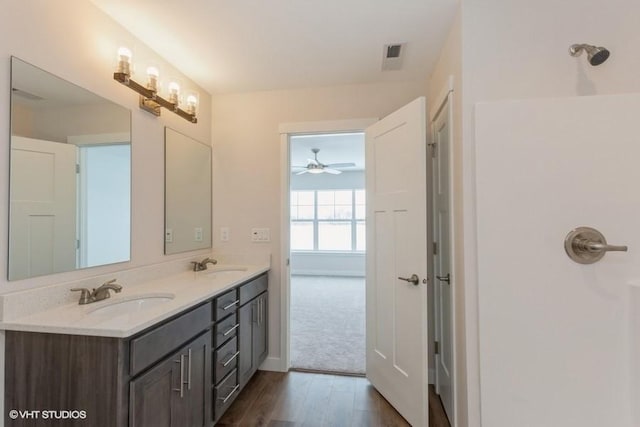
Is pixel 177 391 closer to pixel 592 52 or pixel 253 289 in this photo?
pixel 253 289

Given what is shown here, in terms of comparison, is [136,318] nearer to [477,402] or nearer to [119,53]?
[119,53]

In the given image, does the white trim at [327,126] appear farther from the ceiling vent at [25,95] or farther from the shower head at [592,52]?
the ceiling vent at [25,95]

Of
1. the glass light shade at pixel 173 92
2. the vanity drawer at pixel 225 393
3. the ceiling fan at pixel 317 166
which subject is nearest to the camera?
the vanity drawer at pixel 225 393

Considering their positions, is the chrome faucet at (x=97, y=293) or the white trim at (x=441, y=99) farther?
the white trim at (x=441, y=99)

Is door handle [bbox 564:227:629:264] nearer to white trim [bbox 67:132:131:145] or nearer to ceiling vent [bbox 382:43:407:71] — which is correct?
ceiling vent [bbox 382:43:407:71]

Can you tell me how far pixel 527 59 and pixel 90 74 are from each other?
227 centimetres

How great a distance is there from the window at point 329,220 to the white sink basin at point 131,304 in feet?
18.7

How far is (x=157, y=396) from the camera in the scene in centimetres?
135

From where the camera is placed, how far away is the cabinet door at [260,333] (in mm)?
2398

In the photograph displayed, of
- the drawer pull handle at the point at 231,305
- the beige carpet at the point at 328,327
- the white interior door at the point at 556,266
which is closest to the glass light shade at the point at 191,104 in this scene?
the drawer pull handle at the point at 231,305

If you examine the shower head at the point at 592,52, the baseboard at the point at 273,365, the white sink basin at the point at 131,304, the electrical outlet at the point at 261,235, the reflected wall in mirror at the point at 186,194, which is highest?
the shower head at the point at 592,52

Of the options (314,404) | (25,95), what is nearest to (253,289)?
(314,404)

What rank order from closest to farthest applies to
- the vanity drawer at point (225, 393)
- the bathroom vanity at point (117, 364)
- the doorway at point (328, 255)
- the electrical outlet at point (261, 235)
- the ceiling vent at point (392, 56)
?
1. the bathroom vanity at point (117, 364)
2. the vanity drawer at point (225, 393)
3. the ceiling vent at point (392, 56)
4. the electrical outlet at point (261, 235)
5. the doorway at point (328, 255)

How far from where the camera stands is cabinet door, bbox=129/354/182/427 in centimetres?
123
